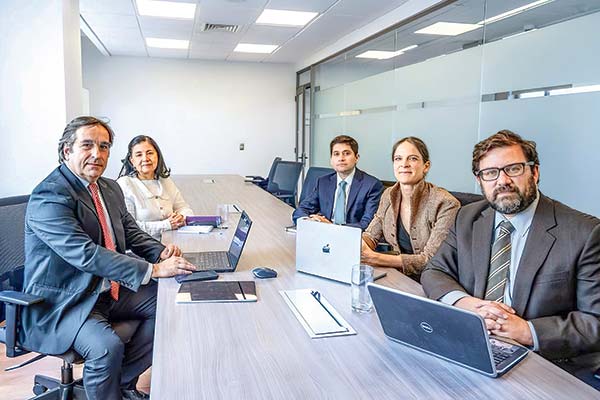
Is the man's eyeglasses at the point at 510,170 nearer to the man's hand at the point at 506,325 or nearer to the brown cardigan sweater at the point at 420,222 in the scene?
the man's hand at the point at 506,325

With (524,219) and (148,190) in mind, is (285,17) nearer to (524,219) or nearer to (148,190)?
(148,190)

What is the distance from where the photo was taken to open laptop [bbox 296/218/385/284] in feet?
5.56

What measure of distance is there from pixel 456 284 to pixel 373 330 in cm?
43

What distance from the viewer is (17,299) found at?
169cm

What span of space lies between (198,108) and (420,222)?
22.9ft

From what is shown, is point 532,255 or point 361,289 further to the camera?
point 361,289

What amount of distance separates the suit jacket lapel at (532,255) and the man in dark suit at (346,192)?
4.97 ft

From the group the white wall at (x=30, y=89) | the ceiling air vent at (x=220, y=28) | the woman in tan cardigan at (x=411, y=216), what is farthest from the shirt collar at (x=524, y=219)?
the ceiling air vent at (x=220, y=28)

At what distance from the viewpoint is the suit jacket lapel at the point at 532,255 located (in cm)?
145

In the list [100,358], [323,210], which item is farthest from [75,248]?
[323,210]

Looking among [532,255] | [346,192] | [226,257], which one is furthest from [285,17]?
[532,255]

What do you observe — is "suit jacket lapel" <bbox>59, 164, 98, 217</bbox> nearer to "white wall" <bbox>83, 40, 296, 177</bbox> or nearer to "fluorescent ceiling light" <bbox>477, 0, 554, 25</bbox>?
"fluorescent ceiling light" <bbox>477, 0, 554, 25</bbox>

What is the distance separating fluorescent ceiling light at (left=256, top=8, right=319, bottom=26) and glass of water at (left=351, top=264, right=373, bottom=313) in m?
4.18

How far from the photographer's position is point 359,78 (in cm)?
616
